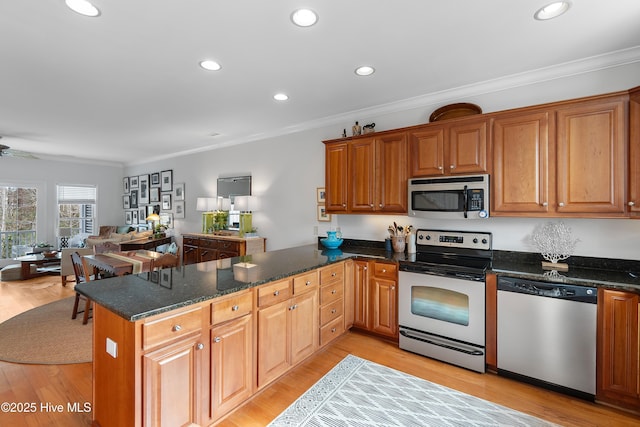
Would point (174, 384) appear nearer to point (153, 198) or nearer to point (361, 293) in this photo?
point (361, 293)

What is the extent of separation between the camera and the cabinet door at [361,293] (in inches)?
126

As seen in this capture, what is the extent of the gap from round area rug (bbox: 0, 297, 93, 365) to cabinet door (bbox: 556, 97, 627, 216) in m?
4.45

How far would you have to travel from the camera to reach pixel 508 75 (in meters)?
2.84

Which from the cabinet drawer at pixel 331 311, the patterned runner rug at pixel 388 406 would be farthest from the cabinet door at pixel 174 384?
the cabinet drawer at pixel 331 311

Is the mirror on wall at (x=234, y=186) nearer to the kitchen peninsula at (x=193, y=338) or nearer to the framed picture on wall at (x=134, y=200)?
the kitchen peninsula at (x=193, y=338)

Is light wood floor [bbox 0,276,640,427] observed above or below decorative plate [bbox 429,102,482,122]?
below

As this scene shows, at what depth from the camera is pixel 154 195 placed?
722 centimetres

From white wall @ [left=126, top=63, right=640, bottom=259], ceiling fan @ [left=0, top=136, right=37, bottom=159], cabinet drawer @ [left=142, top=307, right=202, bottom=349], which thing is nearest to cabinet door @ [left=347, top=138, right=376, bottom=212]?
white wall @ [left=126, top=63, right=640, bottom=259]

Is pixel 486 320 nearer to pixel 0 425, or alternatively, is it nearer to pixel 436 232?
pixel 436 232

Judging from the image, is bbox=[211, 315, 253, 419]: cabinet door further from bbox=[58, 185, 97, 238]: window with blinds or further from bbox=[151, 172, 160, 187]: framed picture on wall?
bbox=[58, 185, 97, 238]: window with blinds

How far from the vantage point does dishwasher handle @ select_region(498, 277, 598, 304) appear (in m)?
2.12

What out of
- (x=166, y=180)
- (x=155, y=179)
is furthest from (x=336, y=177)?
(x=155, y=179)

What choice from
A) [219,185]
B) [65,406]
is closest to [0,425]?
[65,406]

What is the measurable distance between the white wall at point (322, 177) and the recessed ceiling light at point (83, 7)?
2.74 metres
